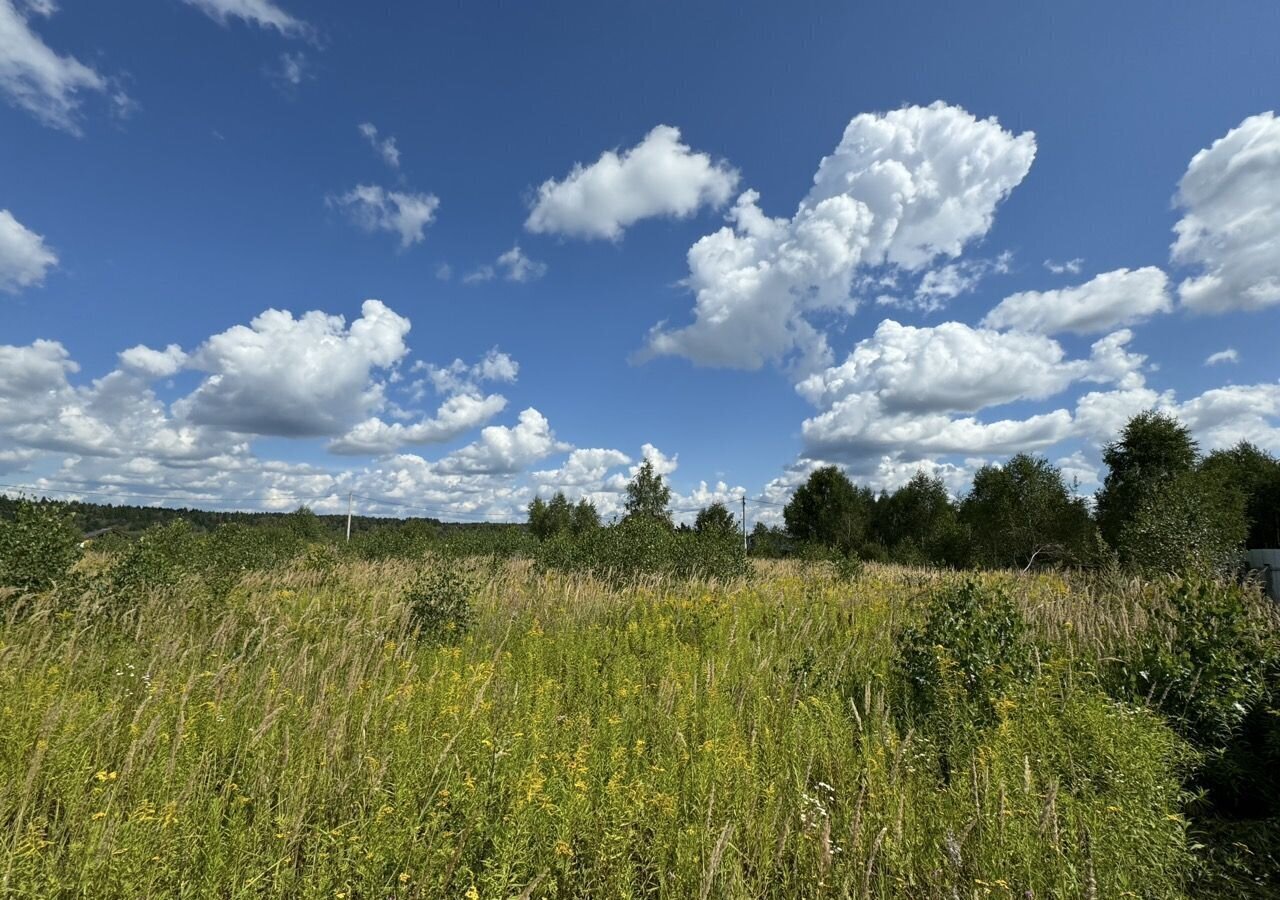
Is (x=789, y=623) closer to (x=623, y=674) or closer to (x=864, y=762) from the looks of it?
(x=623, y=674)

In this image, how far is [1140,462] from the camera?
31531 millimetres

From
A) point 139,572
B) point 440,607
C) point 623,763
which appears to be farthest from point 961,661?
point 139,572

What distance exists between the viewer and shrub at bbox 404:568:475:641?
7.71m

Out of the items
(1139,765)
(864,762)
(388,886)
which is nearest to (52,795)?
(388,886)

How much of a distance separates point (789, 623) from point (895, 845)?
5.86m

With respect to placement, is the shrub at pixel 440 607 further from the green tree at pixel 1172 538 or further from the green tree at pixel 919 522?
the green tree at pixel 919 522

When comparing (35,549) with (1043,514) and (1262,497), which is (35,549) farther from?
(1262,497)

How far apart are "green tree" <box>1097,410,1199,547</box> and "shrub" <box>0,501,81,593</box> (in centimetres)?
3842

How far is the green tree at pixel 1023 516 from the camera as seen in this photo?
3562 cm

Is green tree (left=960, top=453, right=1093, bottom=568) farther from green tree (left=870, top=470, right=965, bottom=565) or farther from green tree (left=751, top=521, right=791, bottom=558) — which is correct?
green tree (left=751, top=521, right=791, bottom=558)

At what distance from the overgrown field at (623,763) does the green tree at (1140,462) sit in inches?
1172

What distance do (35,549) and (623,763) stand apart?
9.34m

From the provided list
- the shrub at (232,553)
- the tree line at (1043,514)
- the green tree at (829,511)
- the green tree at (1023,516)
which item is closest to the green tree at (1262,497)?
the tree line at (1043,514)

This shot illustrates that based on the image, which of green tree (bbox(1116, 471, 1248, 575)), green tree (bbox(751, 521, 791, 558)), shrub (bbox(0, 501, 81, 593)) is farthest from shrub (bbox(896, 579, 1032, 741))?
green tree (bbox(751, 521, 791, 558))
